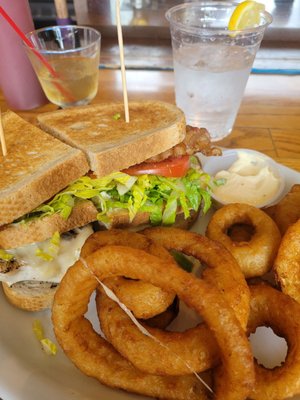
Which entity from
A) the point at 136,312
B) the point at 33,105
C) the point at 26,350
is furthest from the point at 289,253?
the point at 33,105

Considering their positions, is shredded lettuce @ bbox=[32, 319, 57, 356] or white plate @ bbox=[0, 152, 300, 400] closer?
white plate @ bbox=[0, 152, 300, 400]

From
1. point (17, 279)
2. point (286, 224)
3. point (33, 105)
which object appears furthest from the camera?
point (33, 105)

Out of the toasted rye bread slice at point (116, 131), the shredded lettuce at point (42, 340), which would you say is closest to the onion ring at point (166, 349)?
the shredded lettuce at point (42, 340)

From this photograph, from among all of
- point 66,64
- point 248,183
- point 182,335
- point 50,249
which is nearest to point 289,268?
point 182,335

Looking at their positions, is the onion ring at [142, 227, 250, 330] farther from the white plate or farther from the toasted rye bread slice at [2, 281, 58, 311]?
the toasted rye bread slice at [2, 281, 58, 311]

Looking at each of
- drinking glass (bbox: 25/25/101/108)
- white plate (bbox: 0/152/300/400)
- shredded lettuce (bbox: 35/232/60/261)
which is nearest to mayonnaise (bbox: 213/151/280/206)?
white plate (bbox: 0/152/300/400)

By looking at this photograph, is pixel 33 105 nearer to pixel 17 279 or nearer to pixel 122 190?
pixel 122 190
